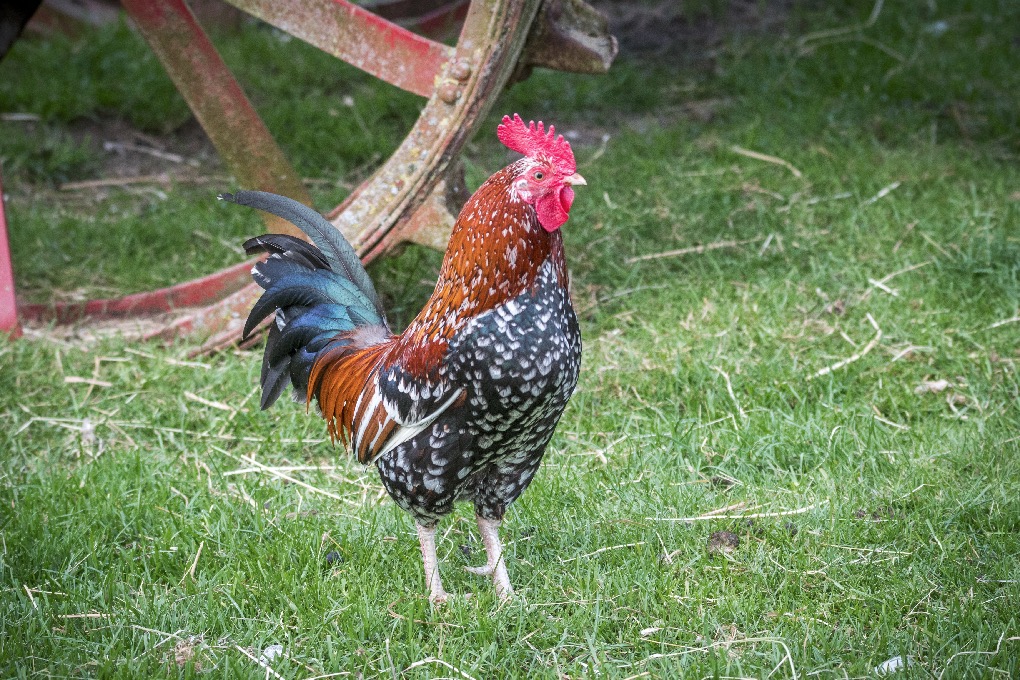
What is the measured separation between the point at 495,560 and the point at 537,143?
4.03ft

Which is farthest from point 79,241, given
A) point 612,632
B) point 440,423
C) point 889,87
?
point 889,87

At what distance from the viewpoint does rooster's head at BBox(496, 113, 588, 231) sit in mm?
2496

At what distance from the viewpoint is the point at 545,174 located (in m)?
2.50

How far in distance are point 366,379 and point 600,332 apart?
1756 millimetres

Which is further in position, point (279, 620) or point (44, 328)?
point (44, 328)

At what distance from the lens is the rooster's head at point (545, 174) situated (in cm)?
250

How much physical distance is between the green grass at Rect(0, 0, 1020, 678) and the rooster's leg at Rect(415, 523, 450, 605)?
0.05 meters

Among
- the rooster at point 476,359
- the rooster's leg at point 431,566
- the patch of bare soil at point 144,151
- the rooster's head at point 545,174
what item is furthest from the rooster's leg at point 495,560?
the patch of bare soil at point 144,151

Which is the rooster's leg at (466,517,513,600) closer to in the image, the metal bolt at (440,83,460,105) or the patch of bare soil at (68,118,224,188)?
the metal bolt at (440,83,460,105)

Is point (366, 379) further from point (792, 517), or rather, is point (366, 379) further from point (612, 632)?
point (792, 517)

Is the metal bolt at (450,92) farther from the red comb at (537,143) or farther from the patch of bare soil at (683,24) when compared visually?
the patch of bare soil at (683,24)

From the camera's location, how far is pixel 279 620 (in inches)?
112

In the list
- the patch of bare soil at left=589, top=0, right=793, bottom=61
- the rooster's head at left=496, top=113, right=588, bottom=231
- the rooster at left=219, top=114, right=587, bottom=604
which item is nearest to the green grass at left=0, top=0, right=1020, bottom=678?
the rooster at left=219, top=114, right=587, bottom=604

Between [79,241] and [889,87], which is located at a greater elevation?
[889,87]
